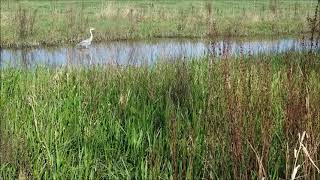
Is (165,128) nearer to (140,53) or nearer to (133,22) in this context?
(140,53)

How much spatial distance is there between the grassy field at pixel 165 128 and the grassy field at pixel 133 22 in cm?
1294

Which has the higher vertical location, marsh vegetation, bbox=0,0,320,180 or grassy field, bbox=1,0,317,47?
grassy field, bbox=1,0,317,47

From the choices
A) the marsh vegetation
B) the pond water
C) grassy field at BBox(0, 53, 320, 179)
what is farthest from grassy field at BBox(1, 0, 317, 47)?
grassy field at BBox(0, 53, 320, 179)

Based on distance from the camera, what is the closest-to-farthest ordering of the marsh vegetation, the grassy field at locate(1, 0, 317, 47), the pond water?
the marsh vegetation, the pond water, the grassy field at locate(1, 0, 317, 47)

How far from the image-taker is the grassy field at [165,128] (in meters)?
3.31

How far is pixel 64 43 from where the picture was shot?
18.7m

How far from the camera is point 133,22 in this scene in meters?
22.6

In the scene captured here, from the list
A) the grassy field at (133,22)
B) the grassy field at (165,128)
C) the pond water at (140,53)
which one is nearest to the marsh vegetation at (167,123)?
the grassy field at (165,128)

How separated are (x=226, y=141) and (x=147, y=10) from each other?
21.9m

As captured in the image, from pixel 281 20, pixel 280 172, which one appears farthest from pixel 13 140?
pixel 281 20

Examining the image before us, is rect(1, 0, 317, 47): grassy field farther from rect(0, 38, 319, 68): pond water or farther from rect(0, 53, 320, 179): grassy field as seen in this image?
rect(0, 53, 320, 179): grassy field

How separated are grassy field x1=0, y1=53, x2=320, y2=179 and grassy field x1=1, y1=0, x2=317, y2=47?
1294 centimetres

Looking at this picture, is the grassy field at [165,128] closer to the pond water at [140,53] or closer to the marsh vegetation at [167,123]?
the marsh vegetation at [167,123]

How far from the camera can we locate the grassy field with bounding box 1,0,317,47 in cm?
1953
